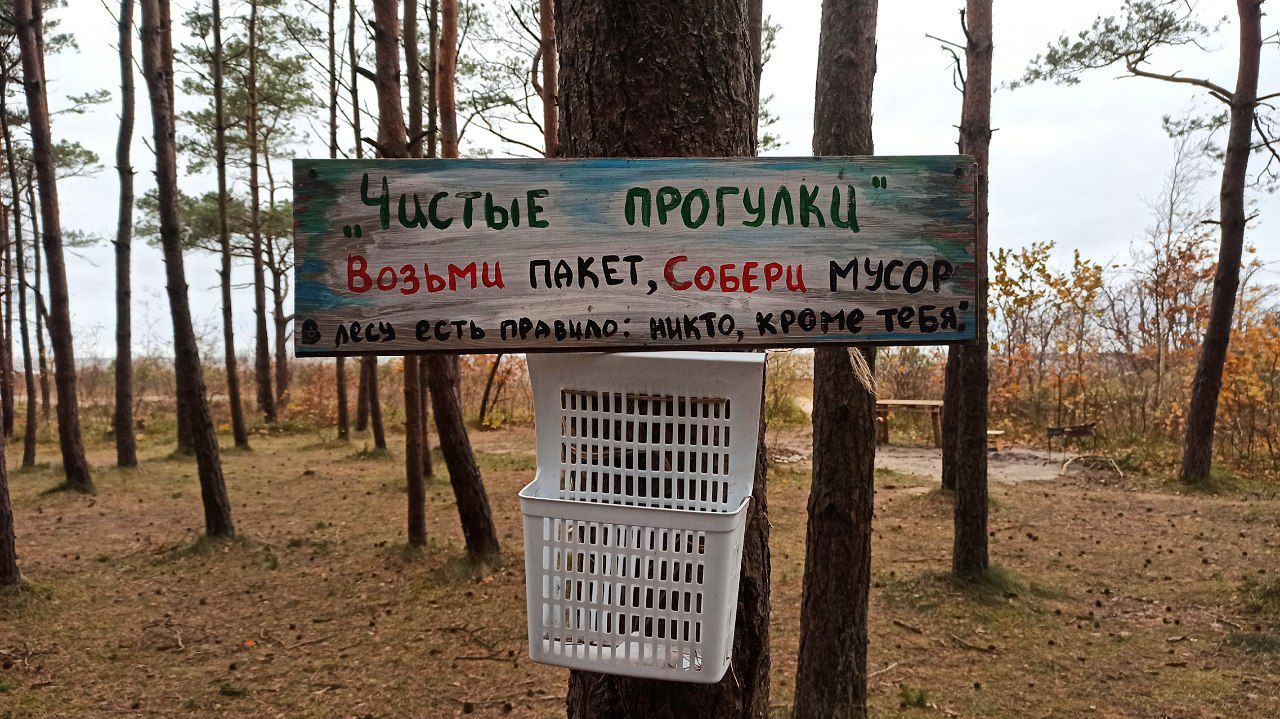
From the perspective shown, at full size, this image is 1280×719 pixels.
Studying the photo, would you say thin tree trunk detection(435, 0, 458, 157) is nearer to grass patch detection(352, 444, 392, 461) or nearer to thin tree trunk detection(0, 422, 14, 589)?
thin tree trunk detection(0, 422, 14, 589)

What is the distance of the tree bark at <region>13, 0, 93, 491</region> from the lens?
24.1ft

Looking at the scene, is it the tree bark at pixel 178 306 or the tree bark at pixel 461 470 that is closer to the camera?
the tree bark at pixel 461 470

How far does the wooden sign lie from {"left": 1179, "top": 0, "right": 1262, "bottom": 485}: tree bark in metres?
9.39

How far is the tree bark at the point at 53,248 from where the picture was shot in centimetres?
735

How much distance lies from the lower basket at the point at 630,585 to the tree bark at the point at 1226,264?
31.5ft

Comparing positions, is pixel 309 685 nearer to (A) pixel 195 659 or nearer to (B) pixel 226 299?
(A) pixel 195 659

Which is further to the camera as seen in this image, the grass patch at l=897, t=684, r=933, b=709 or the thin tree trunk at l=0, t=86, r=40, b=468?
the thin tree trunk at l=0, t=86, r=40, b=468

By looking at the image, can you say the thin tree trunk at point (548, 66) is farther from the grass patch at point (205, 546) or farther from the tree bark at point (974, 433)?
the grass patch at point (205, 546)

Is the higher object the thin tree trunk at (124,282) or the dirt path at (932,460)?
the thin tree trunk at (124,282)

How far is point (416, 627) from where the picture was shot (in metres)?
4.49

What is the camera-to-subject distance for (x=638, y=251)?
1138mm

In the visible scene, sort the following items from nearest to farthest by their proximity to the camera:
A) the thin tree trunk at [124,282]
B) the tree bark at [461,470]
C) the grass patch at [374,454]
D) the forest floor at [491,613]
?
the forest floor at [491,613], the tree bark at [461,470], the thin tree trunk at [124,282], the grass patch at [374,454]

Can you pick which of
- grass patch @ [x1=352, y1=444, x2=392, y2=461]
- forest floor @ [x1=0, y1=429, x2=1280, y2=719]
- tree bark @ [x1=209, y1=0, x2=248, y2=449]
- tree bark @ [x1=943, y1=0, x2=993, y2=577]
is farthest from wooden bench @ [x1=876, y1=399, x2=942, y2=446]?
tree bark @ [x1=209, y1=0, x2=248, y2=449]

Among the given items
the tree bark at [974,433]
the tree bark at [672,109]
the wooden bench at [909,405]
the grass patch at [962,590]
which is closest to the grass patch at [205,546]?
the grass patch at [962,590]
